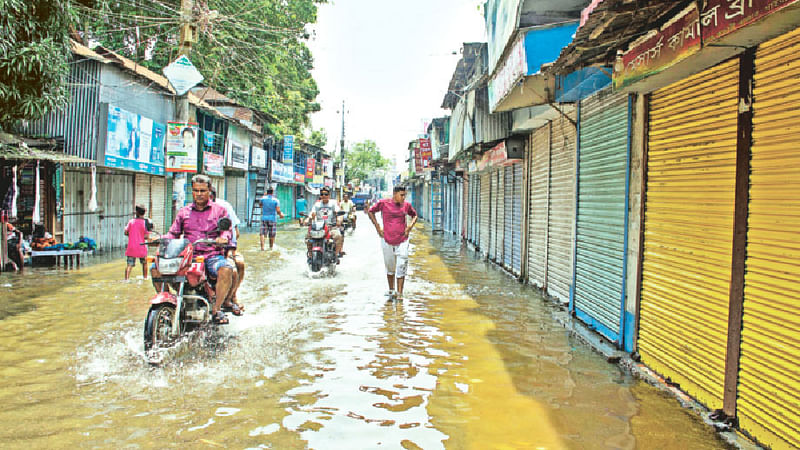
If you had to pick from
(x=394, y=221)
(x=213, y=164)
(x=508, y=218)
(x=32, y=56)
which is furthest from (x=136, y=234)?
(x=213, y=164)

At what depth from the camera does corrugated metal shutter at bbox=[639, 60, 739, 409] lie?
412cm

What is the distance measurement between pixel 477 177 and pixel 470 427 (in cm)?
1691

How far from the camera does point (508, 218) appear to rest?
44.1 ft

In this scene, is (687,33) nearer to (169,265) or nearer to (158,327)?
(169,265)

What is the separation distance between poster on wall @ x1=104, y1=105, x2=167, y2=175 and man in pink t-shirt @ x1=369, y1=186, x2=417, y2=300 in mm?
8847

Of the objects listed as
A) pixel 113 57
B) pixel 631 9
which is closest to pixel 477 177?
pixel 113 57

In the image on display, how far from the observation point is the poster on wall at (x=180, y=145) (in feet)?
41.5

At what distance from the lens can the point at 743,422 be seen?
145 inches

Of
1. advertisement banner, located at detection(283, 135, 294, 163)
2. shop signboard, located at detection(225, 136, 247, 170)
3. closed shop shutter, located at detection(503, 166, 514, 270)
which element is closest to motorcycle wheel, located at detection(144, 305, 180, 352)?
closed shop shutter, located at detection(503, 166, 514, 270)

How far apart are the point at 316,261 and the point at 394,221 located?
2.83 metres

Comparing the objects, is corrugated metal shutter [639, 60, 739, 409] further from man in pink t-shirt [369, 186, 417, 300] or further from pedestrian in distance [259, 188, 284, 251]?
pedestrian in distance [259, 188, 284, 251]

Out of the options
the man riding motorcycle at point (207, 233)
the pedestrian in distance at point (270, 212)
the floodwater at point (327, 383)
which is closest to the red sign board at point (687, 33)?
the floodwater at point (327, 383)

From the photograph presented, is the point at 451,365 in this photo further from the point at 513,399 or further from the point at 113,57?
the point at 113,57

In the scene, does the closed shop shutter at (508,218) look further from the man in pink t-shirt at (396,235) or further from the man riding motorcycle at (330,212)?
the man in pink t-shirt at (396,235)
